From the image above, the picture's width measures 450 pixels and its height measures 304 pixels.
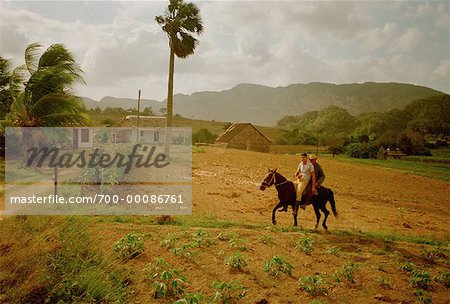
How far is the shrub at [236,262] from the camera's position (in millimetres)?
6520

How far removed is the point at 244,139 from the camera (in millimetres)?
48750

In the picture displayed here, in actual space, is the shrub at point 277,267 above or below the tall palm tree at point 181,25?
below

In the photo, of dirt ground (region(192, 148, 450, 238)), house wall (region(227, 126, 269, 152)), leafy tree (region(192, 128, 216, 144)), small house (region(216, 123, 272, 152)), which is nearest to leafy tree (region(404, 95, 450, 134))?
house wall (region(227, 126, 269, 152))

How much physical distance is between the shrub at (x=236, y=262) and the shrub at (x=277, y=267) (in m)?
0.48

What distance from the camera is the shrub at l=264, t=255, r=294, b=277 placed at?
6469mm

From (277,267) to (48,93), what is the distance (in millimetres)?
8741

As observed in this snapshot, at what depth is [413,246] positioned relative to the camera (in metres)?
8.91

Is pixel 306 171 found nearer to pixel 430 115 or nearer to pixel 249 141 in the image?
pixel 249 141

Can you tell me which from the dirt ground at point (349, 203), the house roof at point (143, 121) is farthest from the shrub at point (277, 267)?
the house roof at point (143, 121)

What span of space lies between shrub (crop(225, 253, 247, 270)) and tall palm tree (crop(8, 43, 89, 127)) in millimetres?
7008

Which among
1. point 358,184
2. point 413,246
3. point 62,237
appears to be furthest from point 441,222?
point 62,237

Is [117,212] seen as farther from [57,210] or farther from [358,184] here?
[358,184]

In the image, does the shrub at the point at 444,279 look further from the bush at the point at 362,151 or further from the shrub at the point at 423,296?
the bush at the point at 362,151

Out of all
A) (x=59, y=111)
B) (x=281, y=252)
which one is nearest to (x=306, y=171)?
(x=281, y=252)
